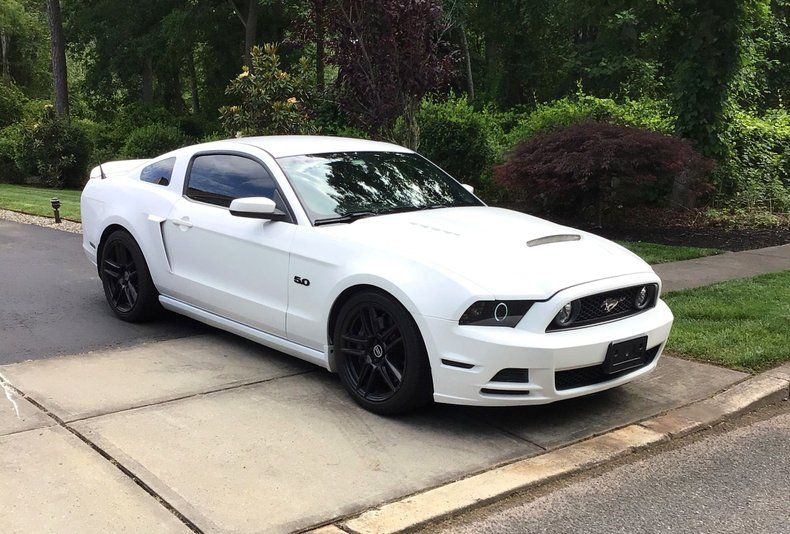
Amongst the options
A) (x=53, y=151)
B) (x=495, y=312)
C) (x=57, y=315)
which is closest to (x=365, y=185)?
(x=495, y=312)

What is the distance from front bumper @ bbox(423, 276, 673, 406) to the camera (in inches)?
159

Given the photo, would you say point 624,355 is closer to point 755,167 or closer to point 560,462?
point 560,462

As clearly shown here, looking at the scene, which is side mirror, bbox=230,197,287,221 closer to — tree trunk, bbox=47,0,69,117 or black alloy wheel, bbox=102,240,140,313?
black alloy wheel, bbox=102,240,140,313

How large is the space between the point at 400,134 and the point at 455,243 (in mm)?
6032

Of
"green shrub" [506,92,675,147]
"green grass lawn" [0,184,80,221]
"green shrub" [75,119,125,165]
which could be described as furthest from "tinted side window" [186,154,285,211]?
"green shrub" [75,119,125,165]

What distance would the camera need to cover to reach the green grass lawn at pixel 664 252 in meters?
9.23

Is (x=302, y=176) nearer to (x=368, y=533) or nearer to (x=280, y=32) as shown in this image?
(x=368, y=533)

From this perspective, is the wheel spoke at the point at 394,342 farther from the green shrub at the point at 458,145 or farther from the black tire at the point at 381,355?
the green shrub at the point at 458,145

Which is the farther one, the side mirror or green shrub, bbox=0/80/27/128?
green shrub, bbox=0/80/27/128

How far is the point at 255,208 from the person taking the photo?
4930mm

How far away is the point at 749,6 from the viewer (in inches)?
470

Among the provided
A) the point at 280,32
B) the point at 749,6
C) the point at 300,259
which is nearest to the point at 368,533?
the point at 300,259

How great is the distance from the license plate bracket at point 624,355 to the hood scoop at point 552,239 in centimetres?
78

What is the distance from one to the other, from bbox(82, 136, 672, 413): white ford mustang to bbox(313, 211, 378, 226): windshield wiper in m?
0.02
